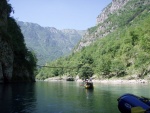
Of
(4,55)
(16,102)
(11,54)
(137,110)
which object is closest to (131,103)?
(137,110)

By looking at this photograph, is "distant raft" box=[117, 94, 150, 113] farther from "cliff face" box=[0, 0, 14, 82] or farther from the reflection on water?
"cliff face" box=[0, 0, 14, 82]

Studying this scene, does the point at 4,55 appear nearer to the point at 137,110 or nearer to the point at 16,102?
the point at 16,102

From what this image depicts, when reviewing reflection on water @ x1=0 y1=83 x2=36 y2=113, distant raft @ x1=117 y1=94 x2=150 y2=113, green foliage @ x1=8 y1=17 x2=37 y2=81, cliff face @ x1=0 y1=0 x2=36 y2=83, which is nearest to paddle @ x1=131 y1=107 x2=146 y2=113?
A: distant raft @ x1=117 y1=94 x2=150 y2=113

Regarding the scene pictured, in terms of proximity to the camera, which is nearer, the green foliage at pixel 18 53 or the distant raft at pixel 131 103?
the distant raft at pixel 131 103

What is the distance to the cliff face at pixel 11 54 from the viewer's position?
229 feet

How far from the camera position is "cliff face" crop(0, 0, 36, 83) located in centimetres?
6969

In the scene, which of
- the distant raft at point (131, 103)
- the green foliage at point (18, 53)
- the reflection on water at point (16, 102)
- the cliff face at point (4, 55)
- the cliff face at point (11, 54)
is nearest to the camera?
the distant raft at point (131, 103)

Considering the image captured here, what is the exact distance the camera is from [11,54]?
7381cm

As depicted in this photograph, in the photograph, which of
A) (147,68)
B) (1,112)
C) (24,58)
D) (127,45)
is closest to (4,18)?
(24,58)

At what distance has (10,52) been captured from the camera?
73125 millimetres

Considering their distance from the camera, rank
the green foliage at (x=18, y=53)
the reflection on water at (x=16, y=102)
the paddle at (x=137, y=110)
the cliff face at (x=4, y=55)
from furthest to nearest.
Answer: the green foliage at (x=18, y=53)
the cliff face at (x=4, y=55)
the reflection on water at (x=16, y=102)
the paddle at (x=137, y=110)

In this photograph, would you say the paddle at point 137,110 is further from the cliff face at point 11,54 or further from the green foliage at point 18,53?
the green foliage at point 18,53

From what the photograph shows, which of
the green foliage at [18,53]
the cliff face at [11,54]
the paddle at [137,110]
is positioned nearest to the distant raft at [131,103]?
the paddle at [137,110]

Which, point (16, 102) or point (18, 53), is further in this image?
point (18, 53)
